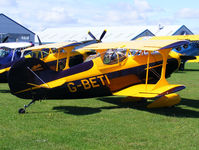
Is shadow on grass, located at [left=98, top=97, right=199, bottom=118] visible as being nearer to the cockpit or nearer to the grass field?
the grass field

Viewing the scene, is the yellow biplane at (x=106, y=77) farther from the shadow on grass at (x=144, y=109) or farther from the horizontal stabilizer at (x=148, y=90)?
the shadow on grass at (x=144, y=109)

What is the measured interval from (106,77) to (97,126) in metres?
2.16

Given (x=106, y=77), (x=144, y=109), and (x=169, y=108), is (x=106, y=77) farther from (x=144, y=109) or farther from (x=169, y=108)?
(x=169, y=108)

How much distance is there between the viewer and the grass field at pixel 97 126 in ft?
17.4

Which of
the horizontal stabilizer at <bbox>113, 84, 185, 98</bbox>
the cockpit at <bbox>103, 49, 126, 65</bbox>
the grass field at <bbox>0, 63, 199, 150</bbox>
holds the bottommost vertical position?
the grass field at <bbox>0, 63, 199, 150</bbox>

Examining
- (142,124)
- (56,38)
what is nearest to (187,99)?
(142,124)

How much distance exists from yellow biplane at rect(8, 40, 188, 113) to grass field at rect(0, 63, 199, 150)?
1.65 ft

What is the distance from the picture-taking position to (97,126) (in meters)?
6.58

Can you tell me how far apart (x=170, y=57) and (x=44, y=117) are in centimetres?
420

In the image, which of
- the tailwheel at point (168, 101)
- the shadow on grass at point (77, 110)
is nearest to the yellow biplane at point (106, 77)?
the tailwheel at point (168, 101)

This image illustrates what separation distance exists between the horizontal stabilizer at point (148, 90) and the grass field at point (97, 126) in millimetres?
507

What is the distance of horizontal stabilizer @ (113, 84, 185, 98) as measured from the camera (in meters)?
7.51

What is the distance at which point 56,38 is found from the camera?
197 feet

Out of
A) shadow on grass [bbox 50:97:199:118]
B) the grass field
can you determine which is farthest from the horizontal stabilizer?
shadow on grass [bbox 50:97:199:118]
